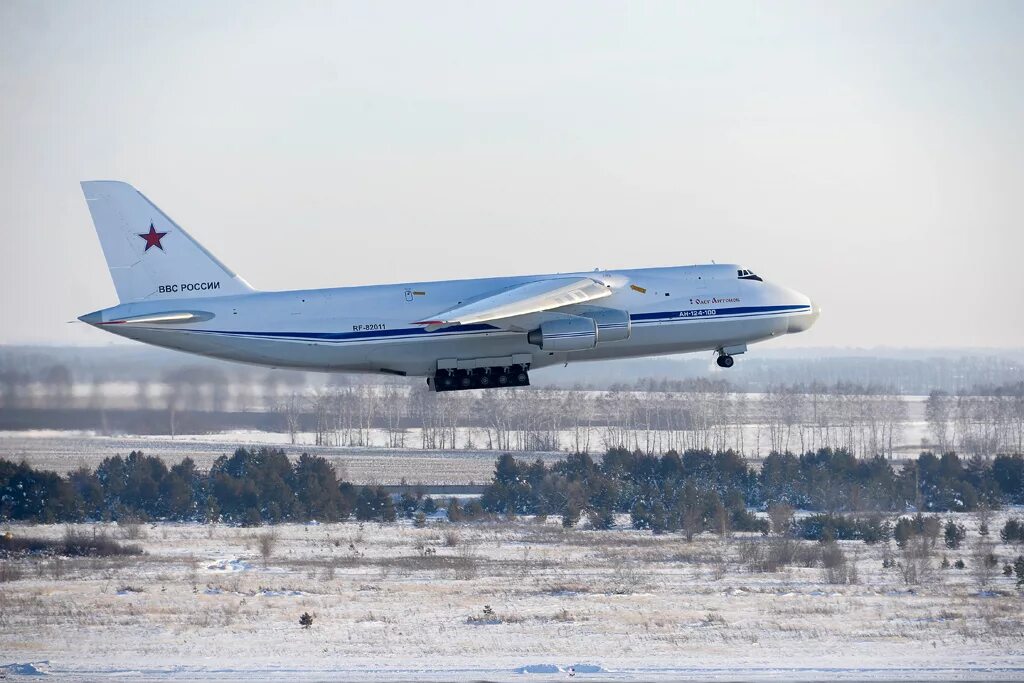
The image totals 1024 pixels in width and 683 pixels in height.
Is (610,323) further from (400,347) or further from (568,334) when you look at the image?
(400,347)

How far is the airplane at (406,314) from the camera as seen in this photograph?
30.4 meters

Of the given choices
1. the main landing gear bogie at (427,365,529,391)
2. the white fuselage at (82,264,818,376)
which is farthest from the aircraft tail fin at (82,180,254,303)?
the main landing gear bogie at (427,365,529,391)

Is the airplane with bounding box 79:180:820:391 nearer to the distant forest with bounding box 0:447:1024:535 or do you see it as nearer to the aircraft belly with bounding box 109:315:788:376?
the aircraft belly with bounding box 109:315:788:376

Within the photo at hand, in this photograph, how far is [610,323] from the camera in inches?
1228

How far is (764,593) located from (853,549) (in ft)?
25.9

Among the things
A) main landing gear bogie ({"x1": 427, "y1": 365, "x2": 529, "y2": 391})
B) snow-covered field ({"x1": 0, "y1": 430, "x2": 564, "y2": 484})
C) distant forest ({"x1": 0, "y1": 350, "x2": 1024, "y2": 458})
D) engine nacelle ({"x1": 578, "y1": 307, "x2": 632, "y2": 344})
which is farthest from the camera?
distant forest ({"x1": 0, "y1": 350, "x2": 1024, "y2": 458})

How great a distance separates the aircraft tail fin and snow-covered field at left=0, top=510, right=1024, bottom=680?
23.3 feet

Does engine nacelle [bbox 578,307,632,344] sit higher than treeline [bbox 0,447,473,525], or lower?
higher

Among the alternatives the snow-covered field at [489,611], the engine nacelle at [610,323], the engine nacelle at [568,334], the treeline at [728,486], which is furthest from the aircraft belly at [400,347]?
the treeline at [728,486]

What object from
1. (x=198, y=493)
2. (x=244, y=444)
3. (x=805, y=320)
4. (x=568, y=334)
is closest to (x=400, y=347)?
(x=568, y=334)

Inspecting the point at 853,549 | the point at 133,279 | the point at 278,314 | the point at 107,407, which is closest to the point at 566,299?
the point at 278,314

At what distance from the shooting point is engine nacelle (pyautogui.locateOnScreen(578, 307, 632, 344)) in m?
31.1

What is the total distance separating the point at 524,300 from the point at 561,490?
1966 centimetres

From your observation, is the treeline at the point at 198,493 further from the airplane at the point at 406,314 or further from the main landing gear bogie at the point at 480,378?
Answer: the airplane at the point at 406,314
